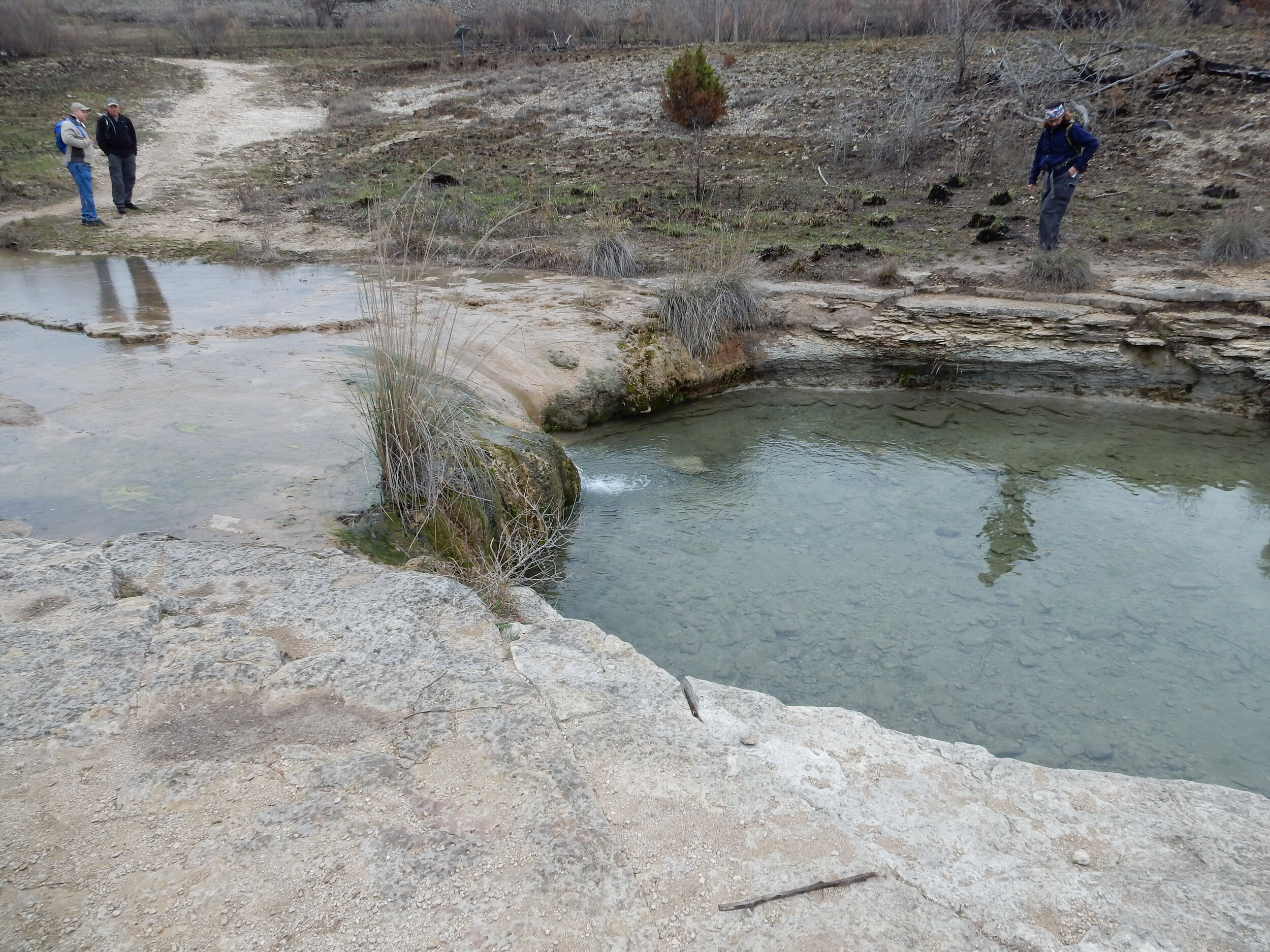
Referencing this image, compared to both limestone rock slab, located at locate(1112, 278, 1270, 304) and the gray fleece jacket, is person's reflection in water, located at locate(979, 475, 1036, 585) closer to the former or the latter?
limestone rock slab, located at locate(1112, 278, 1270, 304)

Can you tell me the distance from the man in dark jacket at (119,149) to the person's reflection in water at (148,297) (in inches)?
120

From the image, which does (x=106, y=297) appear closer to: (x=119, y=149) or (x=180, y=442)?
(x=180, y=442)

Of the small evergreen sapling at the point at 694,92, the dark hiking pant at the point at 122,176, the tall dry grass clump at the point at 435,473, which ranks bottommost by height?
the tall dry grass clump at the point at 435,473

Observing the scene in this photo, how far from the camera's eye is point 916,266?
884cm

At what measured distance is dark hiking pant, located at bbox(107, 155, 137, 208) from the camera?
11.5 metres

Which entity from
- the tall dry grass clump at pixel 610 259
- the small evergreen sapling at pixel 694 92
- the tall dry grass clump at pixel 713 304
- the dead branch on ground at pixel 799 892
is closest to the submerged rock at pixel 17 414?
the dead branch on ground at pixel 799 892

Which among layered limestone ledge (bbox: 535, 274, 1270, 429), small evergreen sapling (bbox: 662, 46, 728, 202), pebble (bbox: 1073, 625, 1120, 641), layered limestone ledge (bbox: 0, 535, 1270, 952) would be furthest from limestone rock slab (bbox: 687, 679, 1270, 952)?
small evergreen sapling (bbox: 662, 46, 728, 202)

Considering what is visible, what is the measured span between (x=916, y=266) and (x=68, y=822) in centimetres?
858

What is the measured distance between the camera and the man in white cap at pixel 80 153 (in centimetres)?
1048

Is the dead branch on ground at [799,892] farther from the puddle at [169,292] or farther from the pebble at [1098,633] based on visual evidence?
the puddle at [169,292]

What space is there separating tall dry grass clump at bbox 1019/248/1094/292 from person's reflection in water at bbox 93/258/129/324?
25.6ft

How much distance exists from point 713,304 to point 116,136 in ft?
29.4

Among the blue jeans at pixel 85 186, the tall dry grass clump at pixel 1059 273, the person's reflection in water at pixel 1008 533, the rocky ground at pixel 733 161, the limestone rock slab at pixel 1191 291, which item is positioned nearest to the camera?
the person's reflection in water at pixel 1008 533

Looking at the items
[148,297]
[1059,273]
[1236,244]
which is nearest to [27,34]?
[148,297]
